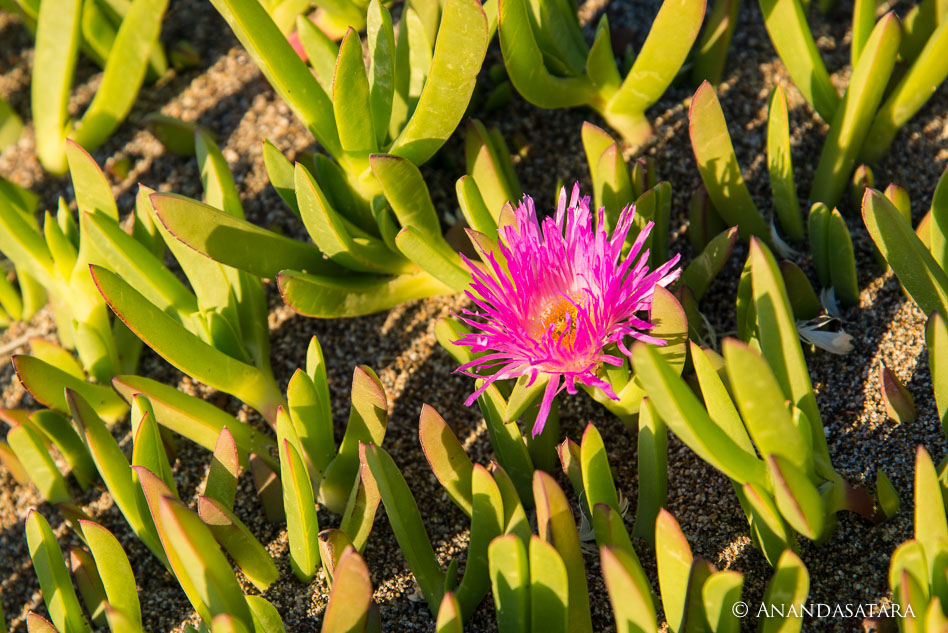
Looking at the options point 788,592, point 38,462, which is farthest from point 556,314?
point 38,462

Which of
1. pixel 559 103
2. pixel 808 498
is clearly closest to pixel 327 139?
pixel 559 103

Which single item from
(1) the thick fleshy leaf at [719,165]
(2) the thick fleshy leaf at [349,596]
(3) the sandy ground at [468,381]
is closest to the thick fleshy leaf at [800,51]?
(3) the sandy ground at [468,381]

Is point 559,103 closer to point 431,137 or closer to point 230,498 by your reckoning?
point 431,137

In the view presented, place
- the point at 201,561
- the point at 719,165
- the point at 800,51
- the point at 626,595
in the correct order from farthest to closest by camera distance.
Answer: the point at 800,51, the point at 719,165, the point at 201,561, the point at 626,595

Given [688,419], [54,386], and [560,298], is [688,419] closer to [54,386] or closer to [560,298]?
[560,298]

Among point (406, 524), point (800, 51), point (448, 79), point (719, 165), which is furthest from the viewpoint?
point (800, 51)

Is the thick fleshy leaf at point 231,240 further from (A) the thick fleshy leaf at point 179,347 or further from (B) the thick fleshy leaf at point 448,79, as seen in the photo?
(B) the thick fleshy leaf at point 448,79
